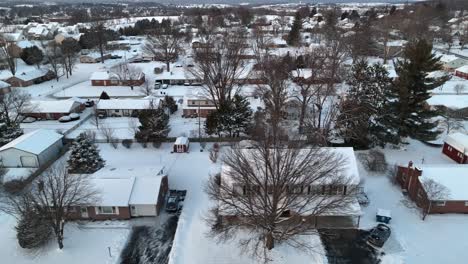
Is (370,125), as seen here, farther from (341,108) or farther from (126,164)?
(126,164)

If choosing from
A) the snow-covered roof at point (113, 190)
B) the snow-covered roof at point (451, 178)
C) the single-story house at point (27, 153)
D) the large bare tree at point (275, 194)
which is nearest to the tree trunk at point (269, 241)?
the large bare tree at point (275, 194)

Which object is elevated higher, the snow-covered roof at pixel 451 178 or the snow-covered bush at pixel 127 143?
the snow-covered roof at pixel 451 178

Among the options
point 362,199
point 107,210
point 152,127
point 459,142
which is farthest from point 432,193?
point 152,127

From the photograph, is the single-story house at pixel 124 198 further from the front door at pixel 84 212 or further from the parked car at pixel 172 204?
the parked car at pixel 172 204

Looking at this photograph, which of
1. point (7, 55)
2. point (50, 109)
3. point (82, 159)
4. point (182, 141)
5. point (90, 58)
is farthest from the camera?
point (90, 58)

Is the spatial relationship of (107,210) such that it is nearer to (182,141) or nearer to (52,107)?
(182,141)

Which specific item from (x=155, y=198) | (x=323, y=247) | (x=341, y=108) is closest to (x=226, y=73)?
(x=341, y=108)
